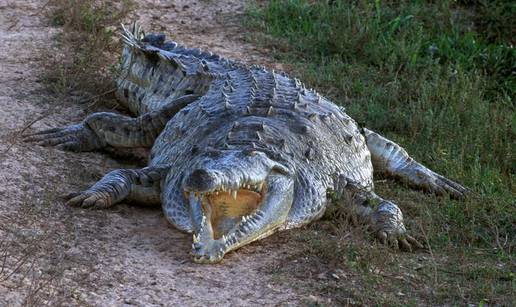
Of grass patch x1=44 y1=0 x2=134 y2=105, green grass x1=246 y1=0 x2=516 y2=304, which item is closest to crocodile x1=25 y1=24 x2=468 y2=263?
green grass x1=246 y1=0 x2=516 y2=304

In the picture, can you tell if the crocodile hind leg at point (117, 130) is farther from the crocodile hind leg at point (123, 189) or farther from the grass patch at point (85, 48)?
the crocodile hind leg at point (123, 189)

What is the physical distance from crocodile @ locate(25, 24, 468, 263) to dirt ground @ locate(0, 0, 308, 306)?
0.11m

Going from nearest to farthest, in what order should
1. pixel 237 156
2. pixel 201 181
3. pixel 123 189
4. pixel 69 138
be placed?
pixel 201 181
pixel 237 156
pixel 123 189
pixel 69 138

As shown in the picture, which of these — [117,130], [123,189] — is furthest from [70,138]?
[123,189]

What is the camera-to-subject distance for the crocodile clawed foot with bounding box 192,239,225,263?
504cm

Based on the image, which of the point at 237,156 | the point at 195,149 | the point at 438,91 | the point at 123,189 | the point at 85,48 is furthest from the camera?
the point at 85,48

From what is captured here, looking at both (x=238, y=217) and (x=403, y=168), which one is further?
(x=403, y=168)

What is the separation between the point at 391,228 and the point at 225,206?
97 centimetres

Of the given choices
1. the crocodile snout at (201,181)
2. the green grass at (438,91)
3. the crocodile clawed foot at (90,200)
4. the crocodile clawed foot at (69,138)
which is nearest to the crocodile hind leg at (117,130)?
the crocodile clawed foot at (69,138)

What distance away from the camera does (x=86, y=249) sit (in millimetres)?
5070

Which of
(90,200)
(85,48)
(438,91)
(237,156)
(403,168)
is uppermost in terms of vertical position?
(237,156)

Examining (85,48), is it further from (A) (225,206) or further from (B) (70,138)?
(A) (225,206)

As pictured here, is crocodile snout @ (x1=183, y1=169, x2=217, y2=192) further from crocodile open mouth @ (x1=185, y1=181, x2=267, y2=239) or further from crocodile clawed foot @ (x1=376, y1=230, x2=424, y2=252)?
crocodile clawed foot @ (x1=376, y1=230, x2=424, y2=252)

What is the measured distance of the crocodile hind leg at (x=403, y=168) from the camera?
21.8 ft
